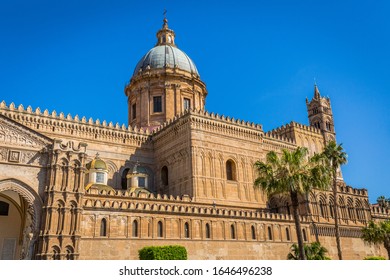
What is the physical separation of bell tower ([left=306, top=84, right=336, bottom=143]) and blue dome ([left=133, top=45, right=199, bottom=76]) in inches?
805

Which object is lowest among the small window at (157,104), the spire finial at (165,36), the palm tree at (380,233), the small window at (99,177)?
the palm tree at (380,233)

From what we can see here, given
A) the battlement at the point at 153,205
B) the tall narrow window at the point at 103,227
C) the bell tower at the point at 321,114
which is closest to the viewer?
the tall narrow window at the point at 103,227

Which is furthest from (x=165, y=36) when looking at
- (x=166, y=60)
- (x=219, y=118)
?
(x=219, y=118)

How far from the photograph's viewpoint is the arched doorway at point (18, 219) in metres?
22.4

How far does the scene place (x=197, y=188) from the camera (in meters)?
33.9

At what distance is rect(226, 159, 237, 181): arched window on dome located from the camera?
37281 millimetres

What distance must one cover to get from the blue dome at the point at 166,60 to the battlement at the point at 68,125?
11778mm

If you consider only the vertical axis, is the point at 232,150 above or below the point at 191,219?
above

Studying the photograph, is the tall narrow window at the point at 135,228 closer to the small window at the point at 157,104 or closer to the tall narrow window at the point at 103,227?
the tall narrow window at the point at 103,227

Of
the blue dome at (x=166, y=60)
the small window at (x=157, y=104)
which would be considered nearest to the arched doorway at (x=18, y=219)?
the small window at (x=157, y=104)
